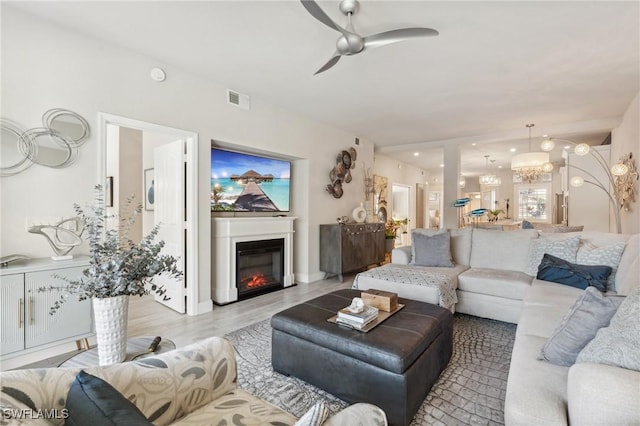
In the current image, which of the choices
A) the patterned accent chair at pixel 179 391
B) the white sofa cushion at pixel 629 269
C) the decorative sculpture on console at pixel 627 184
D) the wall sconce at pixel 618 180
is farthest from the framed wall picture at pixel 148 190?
the decorative sculpture on console at pixel 627 184

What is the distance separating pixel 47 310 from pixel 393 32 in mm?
3278

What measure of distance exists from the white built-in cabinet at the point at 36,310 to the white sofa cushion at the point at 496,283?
3.60 metres

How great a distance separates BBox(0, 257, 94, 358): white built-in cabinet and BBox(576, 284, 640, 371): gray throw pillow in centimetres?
307

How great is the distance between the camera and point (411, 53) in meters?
2.83

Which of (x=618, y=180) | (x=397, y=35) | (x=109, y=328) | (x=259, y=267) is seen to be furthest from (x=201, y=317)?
(x=618, y=180)

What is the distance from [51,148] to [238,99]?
2.02 meters

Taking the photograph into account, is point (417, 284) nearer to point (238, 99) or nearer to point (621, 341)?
point (621, 341)

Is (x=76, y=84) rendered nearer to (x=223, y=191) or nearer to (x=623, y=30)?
(x=223, y=191)

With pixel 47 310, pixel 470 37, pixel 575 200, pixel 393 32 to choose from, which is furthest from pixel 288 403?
pixel 575 200

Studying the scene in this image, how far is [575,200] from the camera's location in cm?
532

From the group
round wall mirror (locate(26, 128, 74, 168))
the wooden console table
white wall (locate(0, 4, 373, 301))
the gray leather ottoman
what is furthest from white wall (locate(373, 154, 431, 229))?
round wall mirror (locate(26, 128, 74, 168))

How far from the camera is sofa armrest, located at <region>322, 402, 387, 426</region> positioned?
81 centimetres

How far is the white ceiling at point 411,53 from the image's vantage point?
2236 mm

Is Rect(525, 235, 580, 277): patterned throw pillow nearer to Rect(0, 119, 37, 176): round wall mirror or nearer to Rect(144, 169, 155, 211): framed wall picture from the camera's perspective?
Rect(0, 119, 37, 176): round wall mirror
